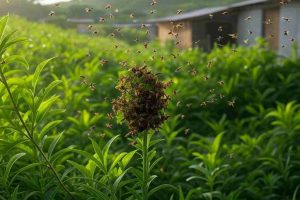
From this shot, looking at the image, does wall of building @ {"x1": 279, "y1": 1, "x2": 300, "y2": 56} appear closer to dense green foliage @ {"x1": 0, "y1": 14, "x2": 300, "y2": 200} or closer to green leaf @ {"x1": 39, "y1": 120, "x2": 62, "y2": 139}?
dense green foliage @ {"x1": 0, "y1": 14, "x2": 300, "y2": 200}

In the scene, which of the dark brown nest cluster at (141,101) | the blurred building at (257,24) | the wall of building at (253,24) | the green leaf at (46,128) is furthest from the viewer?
the wall of building at (253,24)

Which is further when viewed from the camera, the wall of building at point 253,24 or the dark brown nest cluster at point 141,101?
the wall of building at point 253,24

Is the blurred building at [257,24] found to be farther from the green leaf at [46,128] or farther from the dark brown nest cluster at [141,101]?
the dark brown nest cluster at [141,101]

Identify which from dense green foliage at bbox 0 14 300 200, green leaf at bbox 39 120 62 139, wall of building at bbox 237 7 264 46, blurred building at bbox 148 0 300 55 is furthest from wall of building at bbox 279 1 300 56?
green leaf at bbox 39 120 62 139

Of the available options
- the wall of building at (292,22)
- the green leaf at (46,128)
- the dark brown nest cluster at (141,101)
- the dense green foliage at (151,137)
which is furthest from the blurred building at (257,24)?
the dark brown nest cluster at (141,101)

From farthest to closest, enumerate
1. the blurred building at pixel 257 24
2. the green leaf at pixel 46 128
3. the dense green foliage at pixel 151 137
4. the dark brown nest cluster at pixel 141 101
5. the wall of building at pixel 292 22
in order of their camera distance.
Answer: the blurred building at pixel 257 24, the wall of building at pixel 292 22, the green leaf at pixel 46 128, the dense green foliage at pixel 151 137, the dark brown nest cluster at pixel 141 101

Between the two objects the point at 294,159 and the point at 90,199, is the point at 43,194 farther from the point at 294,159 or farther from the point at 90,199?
the point at 294,159
